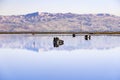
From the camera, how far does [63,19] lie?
3838 cm

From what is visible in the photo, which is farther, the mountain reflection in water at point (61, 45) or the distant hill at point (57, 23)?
the distant hill at point (57, 23)

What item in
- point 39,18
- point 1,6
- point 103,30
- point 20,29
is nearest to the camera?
point 1,6

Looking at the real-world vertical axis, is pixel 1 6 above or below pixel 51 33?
above

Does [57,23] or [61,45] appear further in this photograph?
[57,23]

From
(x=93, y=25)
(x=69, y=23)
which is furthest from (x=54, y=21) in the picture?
(x=93, y=25)

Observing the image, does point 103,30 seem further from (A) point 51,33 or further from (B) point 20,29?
(B) point 20,29

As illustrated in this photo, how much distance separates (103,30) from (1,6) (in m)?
12.2

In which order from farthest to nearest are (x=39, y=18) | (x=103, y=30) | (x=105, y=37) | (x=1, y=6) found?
(x=39, y=18)
(x=105, y=37)
(x=103, y=30)
(x=1, y=6)

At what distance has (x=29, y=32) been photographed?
34750 millimetres

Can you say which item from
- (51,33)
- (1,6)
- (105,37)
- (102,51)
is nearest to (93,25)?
(105,37)

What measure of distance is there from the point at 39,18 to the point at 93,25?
7059 mm

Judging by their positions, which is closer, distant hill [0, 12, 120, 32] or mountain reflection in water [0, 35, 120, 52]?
mountain reflection in water [0, 35, 120, 52]

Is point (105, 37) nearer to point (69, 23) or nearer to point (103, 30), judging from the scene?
point (103, 30)

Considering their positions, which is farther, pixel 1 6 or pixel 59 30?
pixel 59 30
